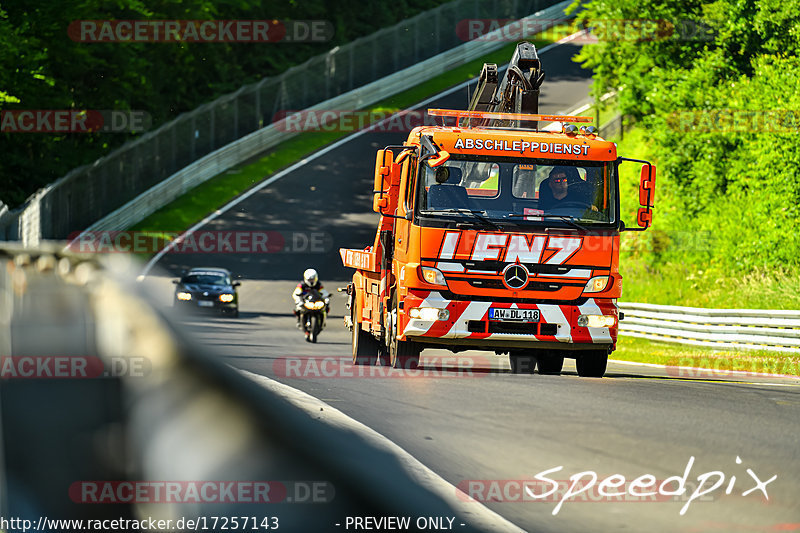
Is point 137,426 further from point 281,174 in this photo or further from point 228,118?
point 228,118

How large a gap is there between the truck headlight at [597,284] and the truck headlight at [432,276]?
175 cm

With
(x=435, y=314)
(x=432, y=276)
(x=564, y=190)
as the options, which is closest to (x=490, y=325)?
(x=435, y=314)

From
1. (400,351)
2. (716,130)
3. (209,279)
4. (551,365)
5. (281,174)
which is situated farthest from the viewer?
(281,174)

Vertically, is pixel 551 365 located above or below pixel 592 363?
below

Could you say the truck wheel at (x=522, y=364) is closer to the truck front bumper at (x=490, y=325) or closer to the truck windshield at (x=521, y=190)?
the truck front bumper at (x=490, y=325)

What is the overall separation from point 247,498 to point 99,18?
160ft

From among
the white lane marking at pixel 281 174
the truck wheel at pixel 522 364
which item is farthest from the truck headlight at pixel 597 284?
the white lane marking at pixel 281 174

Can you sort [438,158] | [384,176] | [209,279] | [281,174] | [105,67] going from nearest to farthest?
[438,158] → [384,176] → [209,279] → [105,67] → [281,174]

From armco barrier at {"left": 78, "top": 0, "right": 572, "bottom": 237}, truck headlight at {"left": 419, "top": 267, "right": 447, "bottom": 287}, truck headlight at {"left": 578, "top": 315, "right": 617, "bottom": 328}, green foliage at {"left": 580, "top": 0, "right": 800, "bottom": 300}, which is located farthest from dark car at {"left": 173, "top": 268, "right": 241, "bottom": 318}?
truck headlight at {"left": 578, "top": 315, "right": 617, "bottom": 328}

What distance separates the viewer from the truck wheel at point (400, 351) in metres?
14.1

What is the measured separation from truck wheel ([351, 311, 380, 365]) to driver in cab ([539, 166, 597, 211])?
4.79 metres

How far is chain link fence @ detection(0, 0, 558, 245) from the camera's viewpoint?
4175cm

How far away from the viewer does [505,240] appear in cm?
1332

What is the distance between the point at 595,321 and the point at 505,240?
1542 millimetres
